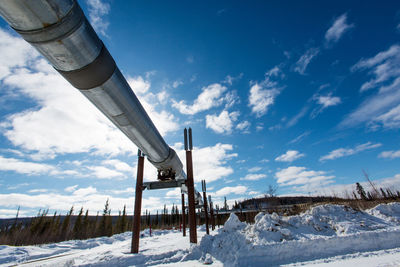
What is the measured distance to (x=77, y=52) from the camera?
118 inches

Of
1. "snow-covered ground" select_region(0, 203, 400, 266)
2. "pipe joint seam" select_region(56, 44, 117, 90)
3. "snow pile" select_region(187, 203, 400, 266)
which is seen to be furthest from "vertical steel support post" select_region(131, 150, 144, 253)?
"pipe joint seam" select_region(56, 44, 117, 90)

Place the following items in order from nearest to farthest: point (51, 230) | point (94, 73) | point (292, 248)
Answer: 1. point (94, 73)
2. point (292, 248)
3. point (51, 230)

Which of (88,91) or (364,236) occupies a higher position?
(88,91)

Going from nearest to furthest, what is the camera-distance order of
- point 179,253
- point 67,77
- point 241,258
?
point 67,77 → point 241,258 → point 179,253

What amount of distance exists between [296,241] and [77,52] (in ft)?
22.7

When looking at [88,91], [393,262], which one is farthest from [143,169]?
[393,262]

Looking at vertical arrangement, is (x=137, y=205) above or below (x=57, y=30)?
below

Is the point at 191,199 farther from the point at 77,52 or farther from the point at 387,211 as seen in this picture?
the point at 387,211

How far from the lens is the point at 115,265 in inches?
224

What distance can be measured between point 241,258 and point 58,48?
605 cm

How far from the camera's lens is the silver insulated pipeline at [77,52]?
2.41 metres

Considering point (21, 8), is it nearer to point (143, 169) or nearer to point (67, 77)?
point (67, 77)

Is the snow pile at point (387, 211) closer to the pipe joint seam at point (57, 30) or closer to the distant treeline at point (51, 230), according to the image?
the pipe joint seam at point (57, 30)

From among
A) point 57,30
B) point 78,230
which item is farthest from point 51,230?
point 57,30
